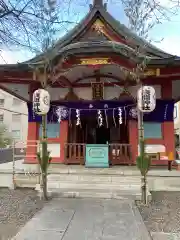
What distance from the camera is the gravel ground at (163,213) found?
16.8ft

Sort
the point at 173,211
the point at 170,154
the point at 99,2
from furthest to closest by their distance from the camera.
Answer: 1. the point at 99,2
2. the point at 170,154
3. the point at 173,211

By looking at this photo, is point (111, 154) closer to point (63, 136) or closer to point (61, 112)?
point (63, 136)

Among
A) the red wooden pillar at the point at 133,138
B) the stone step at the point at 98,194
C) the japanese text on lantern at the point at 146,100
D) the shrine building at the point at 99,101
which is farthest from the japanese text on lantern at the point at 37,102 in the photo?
the red wooden pillar at the point at 133,138

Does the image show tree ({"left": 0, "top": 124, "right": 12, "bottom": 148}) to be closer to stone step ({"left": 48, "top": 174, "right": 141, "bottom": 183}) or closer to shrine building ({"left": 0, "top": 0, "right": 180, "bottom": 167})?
shrine building ({"left": 0, "top": 0, "right": 180, "bottom": 167})

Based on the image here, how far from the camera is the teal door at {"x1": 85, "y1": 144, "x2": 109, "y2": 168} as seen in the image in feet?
34.5

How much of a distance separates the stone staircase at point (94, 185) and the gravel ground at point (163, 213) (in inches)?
18.5

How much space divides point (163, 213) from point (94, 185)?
8.12ft

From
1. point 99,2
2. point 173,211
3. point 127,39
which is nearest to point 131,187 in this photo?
point 173,211

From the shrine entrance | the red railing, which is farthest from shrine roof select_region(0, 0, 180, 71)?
the red railing

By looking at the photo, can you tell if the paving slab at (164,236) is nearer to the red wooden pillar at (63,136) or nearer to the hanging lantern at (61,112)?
the red wooden pillar at (63,136)

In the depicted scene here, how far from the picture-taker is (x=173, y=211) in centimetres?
618

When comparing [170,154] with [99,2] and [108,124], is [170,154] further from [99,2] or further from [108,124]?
[99,2]

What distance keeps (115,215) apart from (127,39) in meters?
7.13

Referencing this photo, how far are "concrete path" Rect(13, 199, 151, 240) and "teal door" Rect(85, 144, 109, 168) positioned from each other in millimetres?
3643
